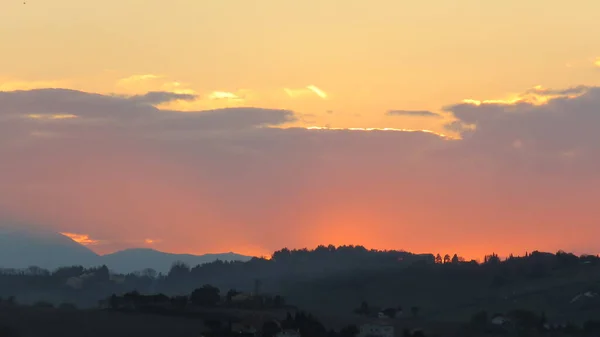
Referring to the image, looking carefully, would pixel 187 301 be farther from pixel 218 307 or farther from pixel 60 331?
pixel 60 331

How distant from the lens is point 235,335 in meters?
124

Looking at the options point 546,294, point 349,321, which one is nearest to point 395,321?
point 349,321

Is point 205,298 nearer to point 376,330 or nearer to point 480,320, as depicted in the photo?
point 376,330

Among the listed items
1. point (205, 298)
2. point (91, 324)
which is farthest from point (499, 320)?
point (91, 324)

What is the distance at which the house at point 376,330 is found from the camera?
14351 cm

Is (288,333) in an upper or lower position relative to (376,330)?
lower

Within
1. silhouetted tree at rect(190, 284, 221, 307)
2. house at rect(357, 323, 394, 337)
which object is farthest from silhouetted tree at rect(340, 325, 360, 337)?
silhouetted tree at rect(190, 284, 221, 307)

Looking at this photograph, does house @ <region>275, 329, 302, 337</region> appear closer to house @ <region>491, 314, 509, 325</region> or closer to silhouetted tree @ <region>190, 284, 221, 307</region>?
silhouetted tree @ <region>190, 284, 221, 307</region>

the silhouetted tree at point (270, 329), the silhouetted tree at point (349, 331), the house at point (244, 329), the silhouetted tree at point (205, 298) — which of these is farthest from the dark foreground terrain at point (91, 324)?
the silhouetted tree at point (205, 298)

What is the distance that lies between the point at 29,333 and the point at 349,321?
4808 cm

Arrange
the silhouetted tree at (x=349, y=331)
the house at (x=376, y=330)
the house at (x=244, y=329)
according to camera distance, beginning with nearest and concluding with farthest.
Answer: the house at (x=244, y=329), the silhouetted tree at (x=349, y=331), the house at (x=376, y=330)

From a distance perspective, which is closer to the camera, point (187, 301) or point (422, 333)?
point (422, 333)

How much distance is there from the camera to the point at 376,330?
5782 inches

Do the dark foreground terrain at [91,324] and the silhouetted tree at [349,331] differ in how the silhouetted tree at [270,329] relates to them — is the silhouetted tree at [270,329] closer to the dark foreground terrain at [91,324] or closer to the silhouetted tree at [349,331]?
the dark foreground terrain at [91,324]
